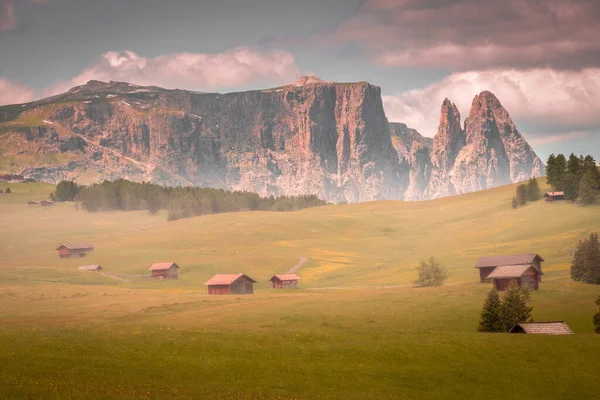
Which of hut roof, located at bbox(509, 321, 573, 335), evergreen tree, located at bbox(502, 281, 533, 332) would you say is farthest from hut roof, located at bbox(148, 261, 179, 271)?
hut roof, located at bbox(509, 321, 573, 335)

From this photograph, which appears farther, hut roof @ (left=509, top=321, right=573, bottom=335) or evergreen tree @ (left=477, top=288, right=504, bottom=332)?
evergreen tree @ (left=477, top=288, right=504, bottom=332)

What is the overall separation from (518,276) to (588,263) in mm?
12128

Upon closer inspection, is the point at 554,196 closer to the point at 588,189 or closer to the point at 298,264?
the point at 588,189

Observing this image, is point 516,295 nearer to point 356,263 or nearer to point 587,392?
point 587,392

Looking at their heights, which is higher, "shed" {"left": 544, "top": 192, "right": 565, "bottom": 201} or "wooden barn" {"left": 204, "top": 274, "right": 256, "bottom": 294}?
"shed" {"left": 544, "top": 192, "right": 565, "bottom": 201}

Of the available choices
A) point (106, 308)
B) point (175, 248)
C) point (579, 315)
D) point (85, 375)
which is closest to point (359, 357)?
point (85, 375)

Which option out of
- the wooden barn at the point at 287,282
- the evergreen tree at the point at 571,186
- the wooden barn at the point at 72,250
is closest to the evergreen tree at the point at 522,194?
the evergreen tree at the point at 571,186

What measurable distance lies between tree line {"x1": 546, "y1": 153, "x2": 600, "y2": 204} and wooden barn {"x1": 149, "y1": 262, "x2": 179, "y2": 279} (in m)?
116

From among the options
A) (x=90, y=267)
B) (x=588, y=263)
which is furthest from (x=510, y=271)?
(x=90, y=267)

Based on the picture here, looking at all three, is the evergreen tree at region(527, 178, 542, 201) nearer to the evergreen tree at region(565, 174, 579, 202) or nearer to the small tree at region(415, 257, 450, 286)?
the evergreen tree at region(565, 174, 579, 202)

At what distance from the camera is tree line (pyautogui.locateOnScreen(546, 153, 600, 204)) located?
16950 cm

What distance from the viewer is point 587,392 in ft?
120

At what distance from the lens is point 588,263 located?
285ft

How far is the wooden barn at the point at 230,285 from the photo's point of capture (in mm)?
105375
